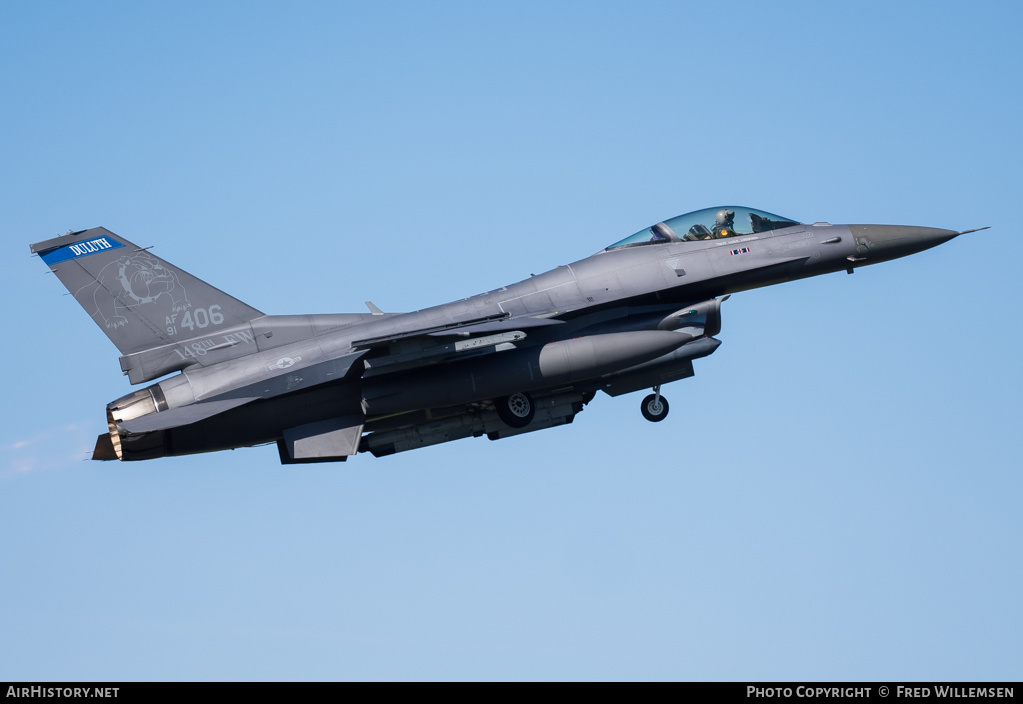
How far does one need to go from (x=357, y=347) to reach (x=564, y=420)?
12.4 feet

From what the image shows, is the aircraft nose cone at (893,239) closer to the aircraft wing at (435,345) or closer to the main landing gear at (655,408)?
the main landing gear at (655,408)

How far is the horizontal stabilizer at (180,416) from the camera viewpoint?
51.0 feet

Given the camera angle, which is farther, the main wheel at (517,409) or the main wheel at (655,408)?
the main wheel at (655,408)

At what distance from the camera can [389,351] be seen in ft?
52.4

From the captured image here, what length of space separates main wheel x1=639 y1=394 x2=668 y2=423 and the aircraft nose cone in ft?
13.6

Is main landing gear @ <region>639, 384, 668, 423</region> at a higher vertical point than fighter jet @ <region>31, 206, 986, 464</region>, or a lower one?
lower

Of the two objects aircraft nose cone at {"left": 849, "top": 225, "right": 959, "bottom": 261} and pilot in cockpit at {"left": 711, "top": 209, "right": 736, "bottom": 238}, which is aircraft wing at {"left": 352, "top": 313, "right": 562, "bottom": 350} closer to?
pilot in cockpit at {"left": 711, "top": 209, "right": 736, "bottom": 238}

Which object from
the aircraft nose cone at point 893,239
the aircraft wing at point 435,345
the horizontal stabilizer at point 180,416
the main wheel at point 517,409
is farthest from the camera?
the aircraft nose cone at point 893,239

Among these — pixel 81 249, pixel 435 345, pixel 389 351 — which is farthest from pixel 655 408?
pixel 81 249

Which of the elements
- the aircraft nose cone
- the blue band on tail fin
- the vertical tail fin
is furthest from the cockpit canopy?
the blue band on tail fin

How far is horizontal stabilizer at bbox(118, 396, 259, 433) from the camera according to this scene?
1555 cm

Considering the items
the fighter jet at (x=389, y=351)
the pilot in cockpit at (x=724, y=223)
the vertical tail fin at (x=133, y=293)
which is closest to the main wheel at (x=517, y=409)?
the fighter jet at (x=389, y=351)
